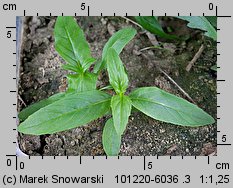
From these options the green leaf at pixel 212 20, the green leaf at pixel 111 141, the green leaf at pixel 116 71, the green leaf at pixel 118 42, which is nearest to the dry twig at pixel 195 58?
the green leaf at pixel 212 20

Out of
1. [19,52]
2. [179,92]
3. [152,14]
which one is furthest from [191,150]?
[19,52]

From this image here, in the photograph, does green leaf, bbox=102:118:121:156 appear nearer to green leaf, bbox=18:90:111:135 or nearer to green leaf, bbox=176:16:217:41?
green leaf, bbox=18:90:111:135

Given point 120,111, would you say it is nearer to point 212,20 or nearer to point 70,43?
point 70,43

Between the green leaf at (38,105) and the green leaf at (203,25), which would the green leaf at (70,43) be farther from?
the green leaf at (203,25)

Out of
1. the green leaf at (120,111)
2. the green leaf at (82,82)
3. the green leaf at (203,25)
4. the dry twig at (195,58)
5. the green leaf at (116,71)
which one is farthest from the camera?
the dry twig at (195,58)

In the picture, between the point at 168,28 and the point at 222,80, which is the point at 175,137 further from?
the point at 168,28
